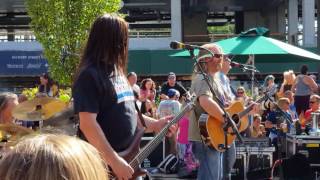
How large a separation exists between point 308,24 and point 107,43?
87.0ft

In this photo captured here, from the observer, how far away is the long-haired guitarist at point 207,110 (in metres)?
5.66

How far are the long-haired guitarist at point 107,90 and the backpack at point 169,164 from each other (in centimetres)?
685

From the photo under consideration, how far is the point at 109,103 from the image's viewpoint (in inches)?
141

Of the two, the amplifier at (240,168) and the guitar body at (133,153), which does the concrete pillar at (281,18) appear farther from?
the guitar body at (133,153)

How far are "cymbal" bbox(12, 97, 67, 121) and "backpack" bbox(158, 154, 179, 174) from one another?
311cm

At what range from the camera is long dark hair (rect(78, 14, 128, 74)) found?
3596 millimetres

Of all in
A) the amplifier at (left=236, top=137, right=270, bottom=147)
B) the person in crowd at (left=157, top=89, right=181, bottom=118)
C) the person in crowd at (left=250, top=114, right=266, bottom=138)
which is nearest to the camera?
the amplifier at (left=236, top=137, right=270, bottom=147)

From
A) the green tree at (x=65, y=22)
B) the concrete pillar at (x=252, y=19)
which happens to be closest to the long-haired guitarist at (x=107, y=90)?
the green tree at (x=65, y=22)

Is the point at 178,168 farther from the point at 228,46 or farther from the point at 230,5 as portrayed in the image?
the point at 230,5

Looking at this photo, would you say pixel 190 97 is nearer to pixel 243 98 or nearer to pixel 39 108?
pixel 39 108

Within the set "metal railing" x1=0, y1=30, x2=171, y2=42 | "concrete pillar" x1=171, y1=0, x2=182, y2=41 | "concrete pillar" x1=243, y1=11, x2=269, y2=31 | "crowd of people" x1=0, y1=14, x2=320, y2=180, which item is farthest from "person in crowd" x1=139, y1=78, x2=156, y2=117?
"concrete pillar" x1=243, y1=11, x2=269, y2=31

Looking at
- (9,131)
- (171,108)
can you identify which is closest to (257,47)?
(171,108)

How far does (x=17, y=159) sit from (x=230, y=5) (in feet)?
115

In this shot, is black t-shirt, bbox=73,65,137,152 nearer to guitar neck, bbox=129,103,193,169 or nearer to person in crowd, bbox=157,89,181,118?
guitar neck, bbox=129,103,193,169
